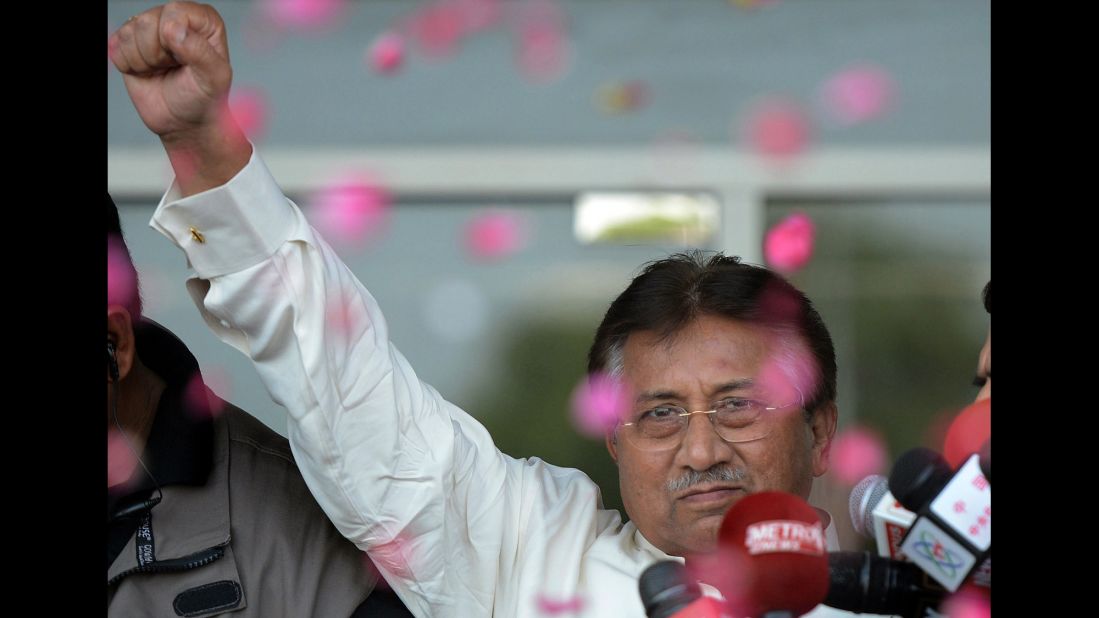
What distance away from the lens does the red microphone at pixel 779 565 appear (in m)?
1.52

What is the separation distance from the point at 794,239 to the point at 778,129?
1.13ft

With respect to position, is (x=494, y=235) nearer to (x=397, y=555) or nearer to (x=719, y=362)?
(x=719, y=362)

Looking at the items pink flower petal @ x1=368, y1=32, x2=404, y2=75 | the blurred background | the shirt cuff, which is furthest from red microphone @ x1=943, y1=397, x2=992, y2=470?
pink flower petal @ x1=368, y1=32, x2=404, y2=75

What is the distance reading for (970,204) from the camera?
4086 millimetres

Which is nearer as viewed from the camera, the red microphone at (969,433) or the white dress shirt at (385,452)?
the red microphone at (969,433)

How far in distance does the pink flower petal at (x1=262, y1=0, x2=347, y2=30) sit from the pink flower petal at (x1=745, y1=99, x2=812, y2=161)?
3.93 feet

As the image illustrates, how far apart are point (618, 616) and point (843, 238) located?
6.92ft

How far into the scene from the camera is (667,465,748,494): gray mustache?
2162 millimetres

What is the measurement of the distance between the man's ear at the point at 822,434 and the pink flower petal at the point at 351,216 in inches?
75.2

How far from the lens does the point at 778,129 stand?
4.19m

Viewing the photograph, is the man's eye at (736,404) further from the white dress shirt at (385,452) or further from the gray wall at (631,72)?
the gray wall at (631,72)

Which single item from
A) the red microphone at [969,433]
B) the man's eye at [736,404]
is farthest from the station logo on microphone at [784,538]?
the man's eye at [736,404]

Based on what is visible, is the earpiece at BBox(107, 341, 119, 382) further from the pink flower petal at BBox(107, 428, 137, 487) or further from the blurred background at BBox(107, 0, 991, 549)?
the blurred background at BBox(107, 0, 991, 549)

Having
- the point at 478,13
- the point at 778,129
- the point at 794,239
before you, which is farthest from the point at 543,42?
the point at 794,239
